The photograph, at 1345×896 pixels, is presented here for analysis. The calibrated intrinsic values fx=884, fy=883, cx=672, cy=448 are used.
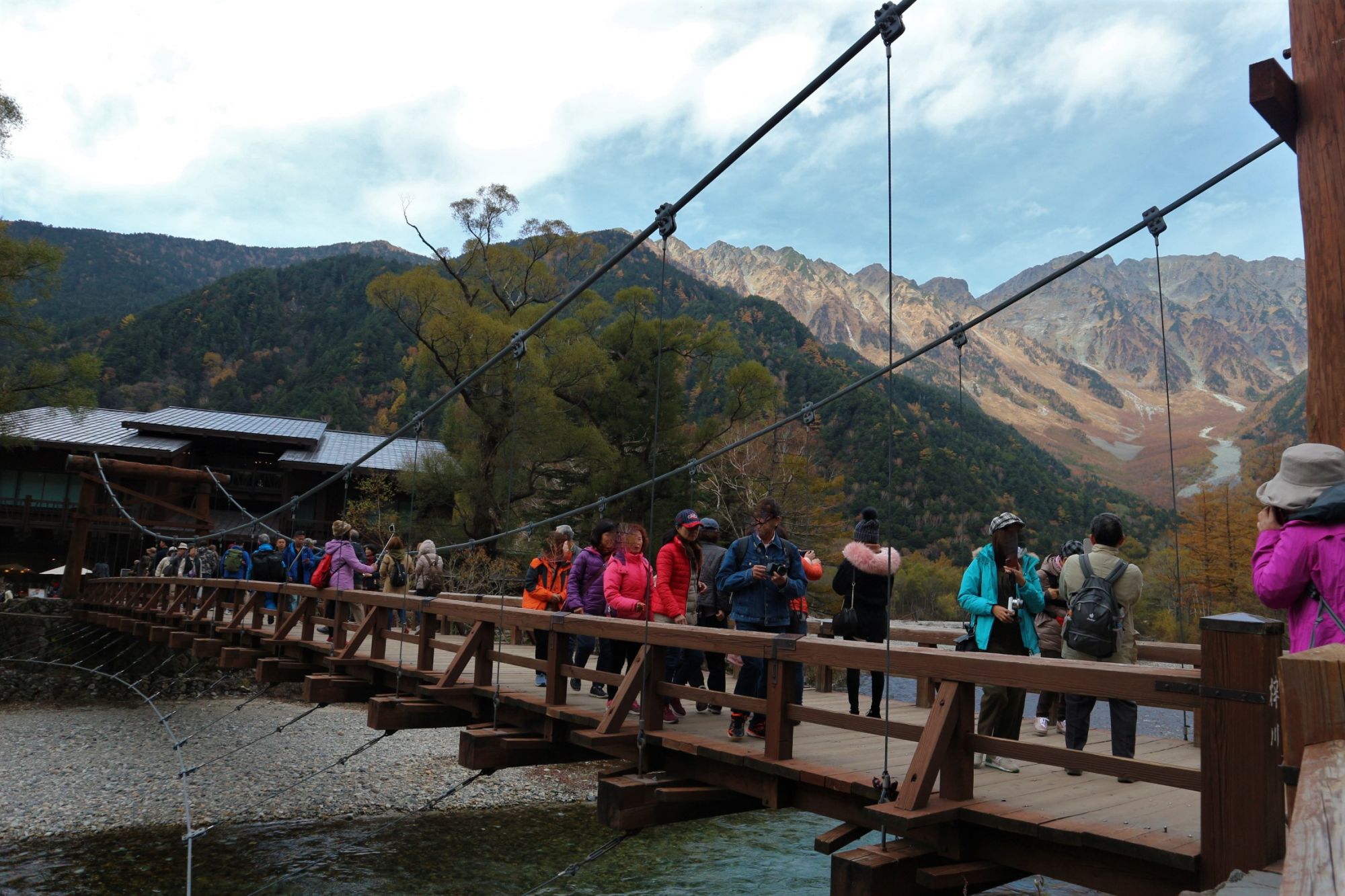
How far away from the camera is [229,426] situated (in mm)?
23031

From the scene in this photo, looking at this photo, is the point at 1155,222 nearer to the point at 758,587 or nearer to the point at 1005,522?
the point at 1005,522

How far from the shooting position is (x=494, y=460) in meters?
15.7

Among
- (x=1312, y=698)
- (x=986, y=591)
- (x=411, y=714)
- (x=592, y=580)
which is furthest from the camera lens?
(x=411, y=714)

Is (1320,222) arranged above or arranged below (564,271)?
below

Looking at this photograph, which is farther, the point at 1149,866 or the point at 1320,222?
the point at 1320,222

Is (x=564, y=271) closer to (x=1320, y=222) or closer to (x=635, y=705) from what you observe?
(x=635, y=705)

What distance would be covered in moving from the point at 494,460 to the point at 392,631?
1018 centimetres

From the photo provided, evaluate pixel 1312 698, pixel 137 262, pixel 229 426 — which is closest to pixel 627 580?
pixel 1312 698

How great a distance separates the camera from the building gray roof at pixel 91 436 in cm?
2067

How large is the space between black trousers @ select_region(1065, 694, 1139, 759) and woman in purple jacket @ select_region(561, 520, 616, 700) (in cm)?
239

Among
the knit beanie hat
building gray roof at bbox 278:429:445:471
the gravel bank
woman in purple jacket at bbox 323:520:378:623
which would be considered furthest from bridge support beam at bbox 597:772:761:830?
building gray roof at bbox 278:429:445:471

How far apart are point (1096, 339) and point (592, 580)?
104896 millimetres

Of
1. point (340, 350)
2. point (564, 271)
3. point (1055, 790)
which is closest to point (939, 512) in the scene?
point (564, 271)

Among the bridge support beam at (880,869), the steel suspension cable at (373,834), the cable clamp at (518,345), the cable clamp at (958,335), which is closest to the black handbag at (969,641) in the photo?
the bridge support beam at (880,869)
